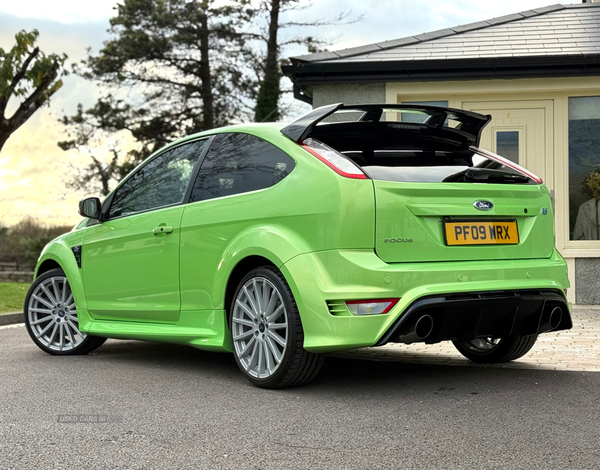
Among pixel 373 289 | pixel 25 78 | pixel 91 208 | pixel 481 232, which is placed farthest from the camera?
pixel 25 78

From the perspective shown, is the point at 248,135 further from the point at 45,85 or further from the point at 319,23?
the point at 319,23

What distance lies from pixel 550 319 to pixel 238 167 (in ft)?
7.07

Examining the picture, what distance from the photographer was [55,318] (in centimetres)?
670

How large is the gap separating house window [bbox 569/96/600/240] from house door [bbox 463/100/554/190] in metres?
0.29

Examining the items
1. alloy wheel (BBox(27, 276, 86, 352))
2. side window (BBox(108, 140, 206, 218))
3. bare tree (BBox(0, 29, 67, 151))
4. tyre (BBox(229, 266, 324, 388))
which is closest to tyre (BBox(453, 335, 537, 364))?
tyre (BBox(229, 266, 324, 388))

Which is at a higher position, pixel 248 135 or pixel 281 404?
pixel 248 135

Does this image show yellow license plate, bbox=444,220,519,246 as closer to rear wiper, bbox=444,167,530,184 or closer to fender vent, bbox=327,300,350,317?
rear wiper, bbox=444,167,530,184

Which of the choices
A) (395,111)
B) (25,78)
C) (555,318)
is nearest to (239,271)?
(395,111)

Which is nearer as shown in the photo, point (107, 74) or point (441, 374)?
point (441, 374)

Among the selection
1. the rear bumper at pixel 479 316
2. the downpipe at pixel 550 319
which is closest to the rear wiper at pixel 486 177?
the rear bumper at pixel 479 316

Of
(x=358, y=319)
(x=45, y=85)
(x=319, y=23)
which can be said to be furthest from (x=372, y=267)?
(x=319, y=23)

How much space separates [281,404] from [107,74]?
29190 millimetres

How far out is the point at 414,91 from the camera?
10.9 meters

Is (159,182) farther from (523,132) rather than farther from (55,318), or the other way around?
(523,132)
